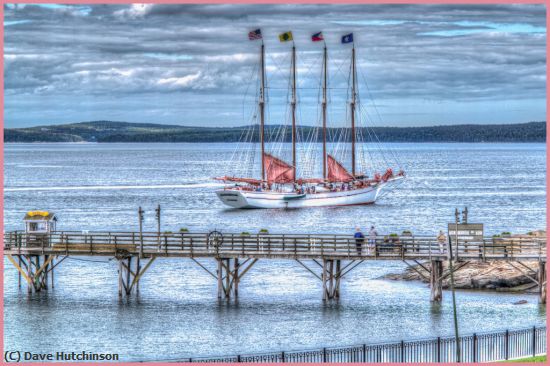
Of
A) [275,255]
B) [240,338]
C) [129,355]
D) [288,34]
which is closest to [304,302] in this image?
[275,255]

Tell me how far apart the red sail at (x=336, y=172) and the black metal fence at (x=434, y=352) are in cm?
8768

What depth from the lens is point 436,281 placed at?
187ft

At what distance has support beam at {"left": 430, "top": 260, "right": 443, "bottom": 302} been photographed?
5662 centimetres

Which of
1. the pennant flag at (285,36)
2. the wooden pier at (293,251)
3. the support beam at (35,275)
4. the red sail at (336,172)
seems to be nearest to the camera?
the wooden pier at (293,251)

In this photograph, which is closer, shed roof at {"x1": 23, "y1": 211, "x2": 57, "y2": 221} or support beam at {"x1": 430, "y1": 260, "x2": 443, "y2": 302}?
support beam at {"x1": 430, "y1": 260, "x2": 443, "y2": 302}

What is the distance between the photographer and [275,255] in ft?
187

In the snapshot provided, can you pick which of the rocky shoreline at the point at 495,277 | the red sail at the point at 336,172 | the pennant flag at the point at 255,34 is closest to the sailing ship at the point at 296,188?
the red sail at the point at 336,172

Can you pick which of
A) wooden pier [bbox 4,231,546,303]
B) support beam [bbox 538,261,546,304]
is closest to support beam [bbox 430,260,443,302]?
wooden pier [bbox 4,231,546,303]

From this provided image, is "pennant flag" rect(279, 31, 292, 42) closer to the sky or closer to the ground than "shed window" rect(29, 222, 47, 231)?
closer to the sky

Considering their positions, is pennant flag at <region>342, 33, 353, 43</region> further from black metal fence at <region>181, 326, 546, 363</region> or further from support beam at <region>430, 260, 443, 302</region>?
black metal fence at <region>181, 326, 546, 363</region>

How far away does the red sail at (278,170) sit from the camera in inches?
5261

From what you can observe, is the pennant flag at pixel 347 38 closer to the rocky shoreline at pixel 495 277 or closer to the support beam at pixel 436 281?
the rocky shoreline at pixel 495 277

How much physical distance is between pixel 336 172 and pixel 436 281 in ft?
259

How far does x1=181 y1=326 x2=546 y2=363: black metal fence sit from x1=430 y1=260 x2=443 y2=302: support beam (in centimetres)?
1053
